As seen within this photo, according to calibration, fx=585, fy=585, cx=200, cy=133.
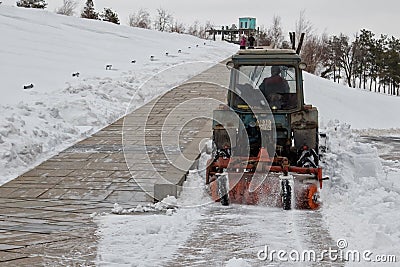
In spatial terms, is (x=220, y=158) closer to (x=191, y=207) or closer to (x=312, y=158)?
(x=191, y=207)

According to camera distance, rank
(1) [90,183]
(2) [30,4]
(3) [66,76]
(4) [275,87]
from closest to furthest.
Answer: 1. (4) [275,87]
2. (1) [90,183]
3. (3) [66,76]
4. (2) [30,4]

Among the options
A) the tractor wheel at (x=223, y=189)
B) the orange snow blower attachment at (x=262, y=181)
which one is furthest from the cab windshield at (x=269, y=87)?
the tractor wheel at (x=223, y=189)

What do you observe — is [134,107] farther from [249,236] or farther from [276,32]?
[276,32]

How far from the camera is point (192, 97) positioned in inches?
675

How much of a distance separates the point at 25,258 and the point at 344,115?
58.8 ft

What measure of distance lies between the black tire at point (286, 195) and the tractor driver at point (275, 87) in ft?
4.95

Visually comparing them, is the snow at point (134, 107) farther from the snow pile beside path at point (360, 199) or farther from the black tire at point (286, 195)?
the black tire at point (286, 195)

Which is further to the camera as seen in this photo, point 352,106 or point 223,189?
point 352,106

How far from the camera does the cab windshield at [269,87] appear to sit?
8508mm

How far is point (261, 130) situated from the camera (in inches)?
328

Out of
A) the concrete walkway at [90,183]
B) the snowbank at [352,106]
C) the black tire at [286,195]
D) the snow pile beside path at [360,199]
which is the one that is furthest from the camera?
the snowbank at [352,106]

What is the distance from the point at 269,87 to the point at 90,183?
3078 mm

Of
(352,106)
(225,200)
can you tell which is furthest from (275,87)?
(352,106)

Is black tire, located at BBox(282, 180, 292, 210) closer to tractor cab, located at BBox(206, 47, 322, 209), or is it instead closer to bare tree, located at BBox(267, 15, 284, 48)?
tractor cab, located at BBox(206, 47, 322, 209)
